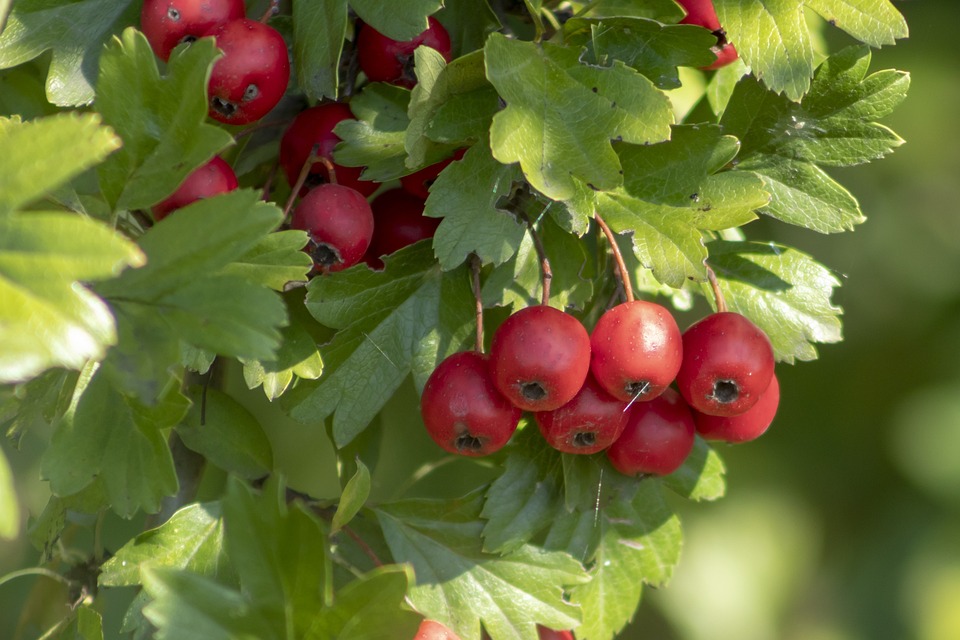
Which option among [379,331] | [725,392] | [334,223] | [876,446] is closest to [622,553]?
[725,392]

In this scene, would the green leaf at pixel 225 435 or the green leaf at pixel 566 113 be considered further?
the green leaf at pixel 225 435

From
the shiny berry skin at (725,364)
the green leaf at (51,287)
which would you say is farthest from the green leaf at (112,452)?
the shiny berry skin at (725,364)

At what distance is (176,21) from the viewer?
75 centimetres

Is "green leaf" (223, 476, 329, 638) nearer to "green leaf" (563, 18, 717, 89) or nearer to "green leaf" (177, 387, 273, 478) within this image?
"green leaf" (177, 387, 273, 478)

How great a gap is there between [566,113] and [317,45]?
0.68 ft

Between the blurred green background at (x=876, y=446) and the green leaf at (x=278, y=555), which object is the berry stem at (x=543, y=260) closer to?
the green leaf at (x=278, y=555)

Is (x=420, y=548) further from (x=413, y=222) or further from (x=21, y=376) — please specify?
(x=21, y=376)

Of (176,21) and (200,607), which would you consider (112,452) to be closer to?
(200,607)

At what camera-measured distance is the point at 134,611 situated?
77cm

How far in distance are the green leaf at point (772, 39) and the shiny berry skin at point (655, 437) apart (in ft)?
0.91

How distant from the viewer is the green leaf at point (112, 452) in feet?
2.25

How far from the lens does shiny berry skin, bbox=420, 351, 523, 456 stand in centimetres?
78

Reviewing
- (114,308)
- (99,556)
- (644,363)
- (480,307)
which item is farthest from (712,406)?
(99,556)

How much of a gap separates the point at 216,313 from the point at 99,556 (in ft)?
1.55
